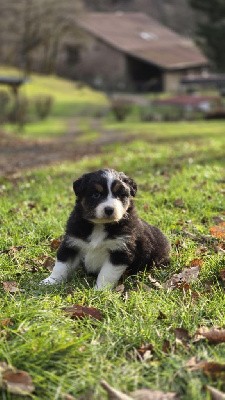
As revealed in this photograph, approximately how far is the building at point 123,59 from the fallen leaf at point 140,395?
5311 centimetres

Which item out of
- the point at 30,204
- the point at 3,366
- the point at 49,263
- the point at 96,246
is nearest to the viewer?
the point at 3,366

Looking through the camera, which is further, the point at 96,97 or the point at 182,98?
the point at 96,97

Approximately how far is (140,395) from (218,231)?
3487 millimetres

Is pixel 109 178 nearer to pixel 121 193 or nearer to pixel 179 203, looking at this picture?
pixel 121 193

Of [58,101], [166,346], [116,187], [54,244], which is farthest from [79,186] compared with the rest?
[58,101]

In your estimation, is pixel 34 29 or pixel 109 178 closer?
pixel 109 178

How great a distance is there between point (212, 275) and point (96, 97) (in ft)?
143

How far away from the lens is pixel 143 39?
204 feet

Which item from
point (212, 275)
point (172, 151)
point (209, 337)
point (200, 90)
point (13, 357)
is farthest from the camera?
point (200, 90)

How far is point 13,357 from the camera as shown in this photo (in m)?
3.33

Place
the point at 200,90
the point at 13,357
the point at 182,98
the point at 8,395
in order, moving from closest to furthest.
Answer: the point at 8,395 < the point at 13,357 < the point at 182,98 < the point at 200,90

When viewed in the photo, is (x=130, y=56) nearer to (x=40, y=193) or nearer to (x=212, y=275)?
(x=40, y=193)

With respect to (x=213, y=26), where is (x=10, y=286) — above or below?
above

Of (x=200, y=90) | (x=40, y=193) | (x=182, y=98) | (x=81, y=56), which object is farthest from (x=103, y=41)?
(x=40, y=193)
